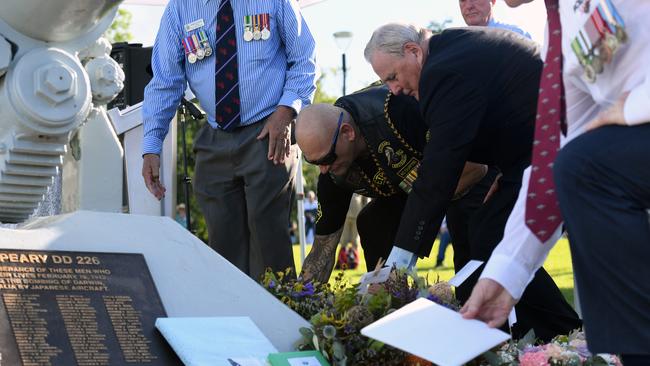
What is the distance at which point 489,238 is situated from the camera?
4102mm

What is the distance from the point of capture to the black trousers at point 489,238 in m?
4.13

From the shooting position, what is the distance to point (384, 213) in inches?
201

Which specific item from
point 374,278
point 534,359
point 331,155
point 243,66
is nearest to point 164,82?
point 243,66

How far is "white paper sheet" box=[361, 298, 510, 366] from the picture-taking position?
7.71ft

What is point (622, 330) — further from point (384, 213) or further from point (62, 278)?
point (384, 213)

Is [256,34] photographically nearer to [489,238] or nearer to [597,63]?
[489,238]

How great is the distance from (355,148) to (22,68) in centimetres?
163

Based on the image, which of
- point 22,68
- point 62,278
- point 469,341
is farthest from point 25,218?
point 469,341

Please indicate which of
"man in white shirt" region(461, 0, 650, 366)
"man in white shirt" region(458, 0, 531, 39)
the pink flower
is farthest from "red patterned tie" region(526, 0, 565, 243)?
"man in white shirt" region(458, 0, 531, 39)

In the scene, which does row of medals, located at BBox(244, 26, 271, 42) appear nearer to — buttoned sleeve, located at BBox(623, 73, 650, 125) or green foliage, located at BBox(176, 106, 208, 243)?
green foliage, located at BBox(176, 106, 208, 243)

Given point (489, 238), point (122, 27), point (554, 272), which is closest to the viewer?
point (489, 238)

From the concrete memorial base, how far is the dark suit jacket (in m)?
0.59

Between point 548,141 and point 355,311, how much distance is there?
1.05 metres

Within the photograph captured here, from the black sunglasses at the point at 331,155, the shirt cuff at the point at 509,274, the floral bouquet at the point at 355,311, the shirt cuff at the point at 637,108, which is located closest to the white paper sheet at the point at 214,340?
the floral bouquet at the point at 355,311
